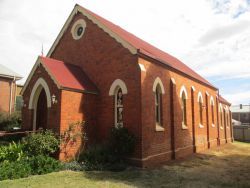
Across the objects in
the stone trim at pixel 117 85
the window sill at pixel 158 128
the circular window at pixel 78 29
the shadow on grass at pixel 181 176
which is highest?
the circular window at pixel 78 29

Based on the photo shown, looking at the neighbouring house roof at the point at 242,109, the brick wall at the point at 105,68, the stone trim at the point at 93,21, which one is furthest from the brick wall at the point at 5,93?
the neighbouring house roof at the point at 242,109

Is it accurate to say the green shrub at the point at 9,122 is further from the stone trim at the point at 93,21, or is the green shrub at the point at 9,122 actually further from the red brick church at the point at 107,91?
the red brick church at the point at 107,91

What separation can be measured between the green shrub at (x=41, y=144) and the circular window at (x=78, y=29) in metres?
7.59

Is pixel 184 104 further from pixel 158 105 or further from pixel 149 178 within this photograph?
pixel 149 178

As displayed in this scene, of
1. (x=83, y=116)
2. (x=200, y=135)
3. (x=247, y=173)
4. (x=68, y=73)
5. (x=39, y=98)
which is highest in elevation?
(x=68, y=73)

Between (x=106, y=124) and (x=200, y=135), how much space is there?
10.0 metres

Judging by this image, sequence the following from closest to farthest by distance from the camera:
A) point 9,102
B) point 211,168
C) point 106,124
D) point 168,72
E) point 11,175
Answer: point 11,175
point 211,168
point 106,124
point 168,72
point 9,102

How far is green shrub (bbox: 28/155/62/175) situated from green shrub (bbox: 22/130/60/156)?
0.66m

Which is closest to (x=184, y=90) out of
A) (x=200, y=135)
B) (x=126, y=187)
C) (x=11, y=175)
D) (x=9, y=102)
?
(x=200, y=135)

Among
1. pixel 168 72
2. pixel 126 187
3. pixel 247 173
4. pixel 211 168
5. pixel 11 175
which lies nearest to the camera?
pixel 126 187

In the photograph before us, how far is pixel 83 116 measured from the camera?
44.0ft

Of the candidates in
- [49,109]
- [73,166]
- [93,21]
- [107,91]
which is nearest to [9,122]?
[49,109]

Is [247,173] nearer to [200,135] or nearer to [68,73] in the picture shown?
[200,135]

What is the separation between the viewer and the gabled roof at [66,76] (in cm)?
1271
